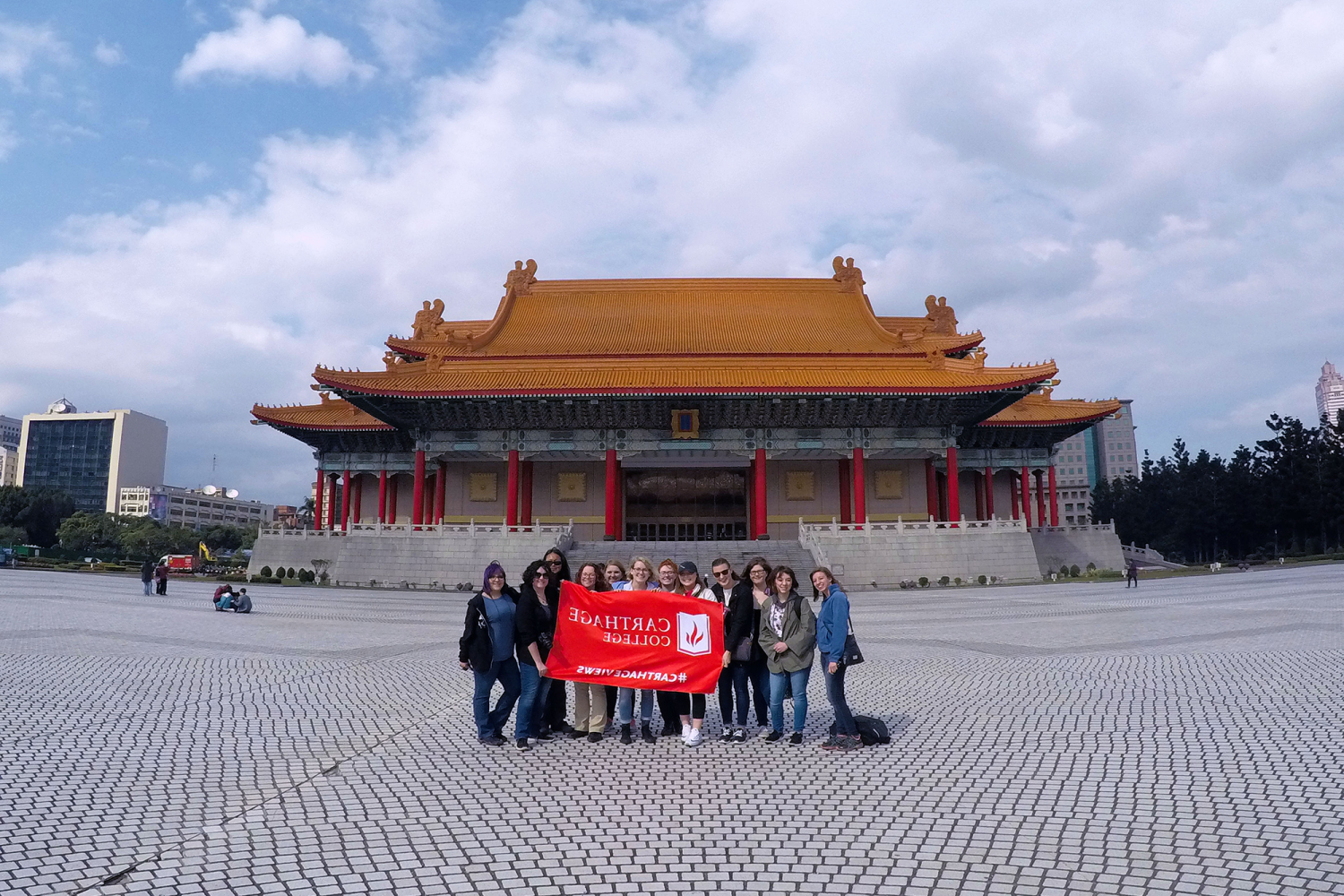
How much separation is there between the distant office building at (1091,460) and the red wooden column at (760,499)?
9408 centimetres

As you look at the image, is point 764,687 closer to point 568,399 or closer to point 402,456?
point 568,399

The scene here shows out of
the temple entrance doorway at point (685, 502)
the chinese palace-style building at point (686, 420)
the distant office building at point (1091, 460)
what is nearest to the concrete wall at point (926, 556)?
the chinese palace-style building at point (686, 420)

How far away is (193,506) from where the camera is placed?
465 ft

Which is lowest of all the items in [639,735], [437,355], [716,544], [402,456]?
[639,735]

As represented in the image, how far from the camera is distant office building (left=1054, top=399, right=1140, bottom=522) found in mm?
122375

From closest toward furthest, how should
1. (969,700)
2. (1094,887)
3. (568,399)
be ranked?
(1094,887)
(969,700)
(568,399)

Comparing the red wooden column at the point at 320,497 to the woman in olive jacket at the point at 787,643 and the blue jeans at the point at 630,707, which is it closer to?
the blue jeans at the point at 630,707

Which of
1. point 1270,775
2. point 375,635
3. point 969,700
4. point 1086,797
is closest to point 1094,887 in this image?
point 1086,797

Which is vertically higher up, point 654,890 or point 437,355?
point 437,355

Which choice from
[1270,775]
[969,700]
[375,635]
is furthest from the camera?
[375,635]

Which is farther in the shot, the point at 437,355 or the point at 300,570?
the point at 437,355

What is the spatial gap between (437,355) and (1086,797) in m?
35.9

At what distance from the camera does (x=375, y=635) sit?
52.3ft

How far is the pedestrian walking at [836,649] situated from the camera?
7055 mm
